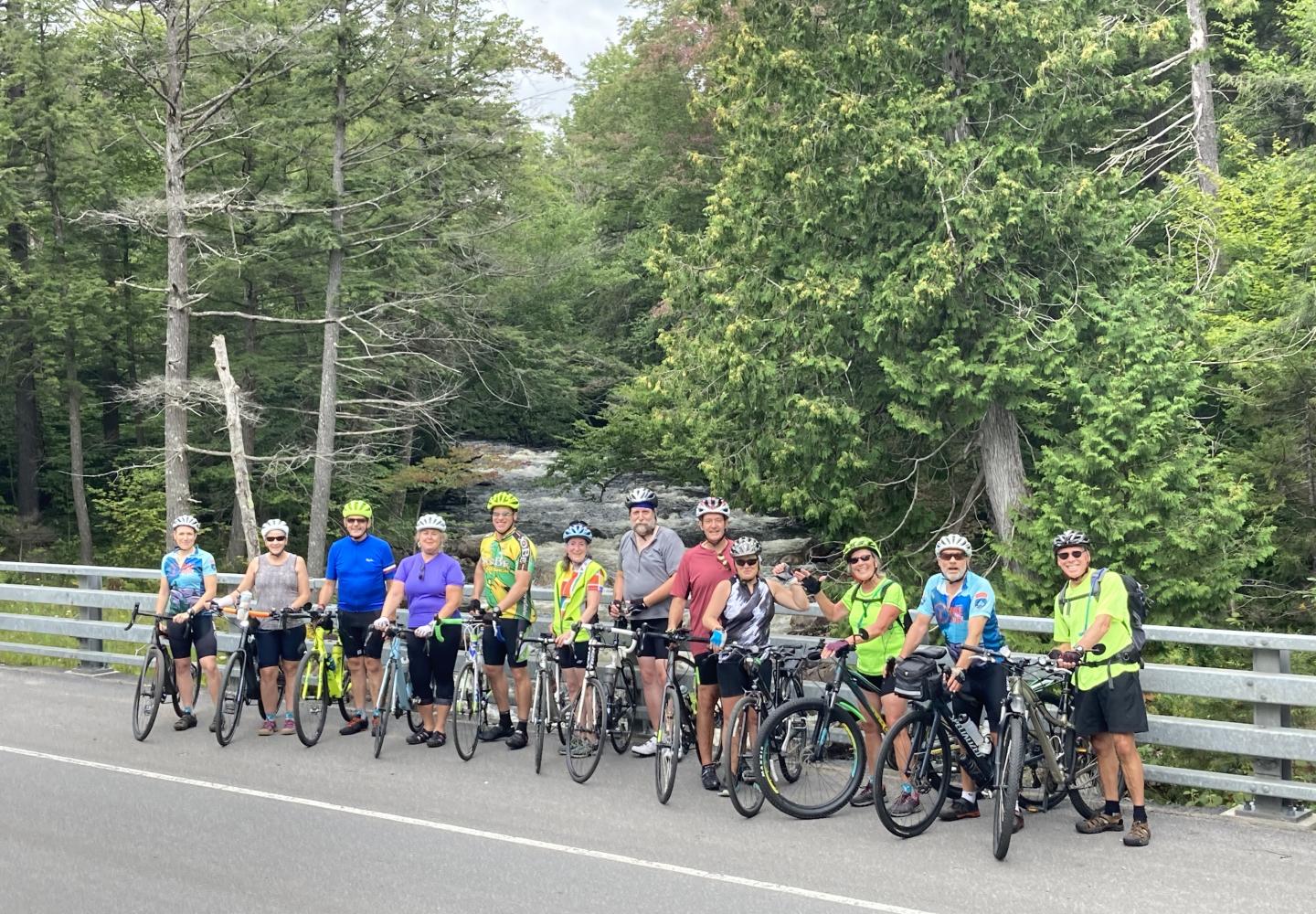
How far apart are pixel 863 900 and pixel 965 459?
1501 cm

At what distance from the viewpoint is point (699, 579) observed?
8828 millimetres

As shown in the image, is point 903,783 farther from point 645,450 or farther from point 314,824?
point 645,450

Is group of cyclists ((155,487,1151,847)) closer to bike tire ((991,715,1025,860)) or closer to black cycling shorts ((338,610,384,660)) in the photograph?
black cycling shorts ((338,610,384,660))

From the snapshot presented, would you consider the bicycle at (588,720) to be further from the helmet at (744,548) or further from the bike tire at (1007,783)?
the bike tire at (1007,783)

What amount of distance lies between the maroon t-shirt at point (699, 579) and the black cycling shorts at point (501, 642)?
65.3 inches

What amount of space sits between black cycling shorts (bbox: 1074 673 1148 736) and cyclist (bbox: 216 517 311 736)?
6324 mm

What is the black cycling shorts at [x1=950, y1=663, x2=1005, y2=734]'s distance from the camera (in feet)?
25.1

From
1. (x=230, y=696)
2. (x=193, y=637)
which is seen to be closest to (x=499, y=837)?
(x=230, y=696)

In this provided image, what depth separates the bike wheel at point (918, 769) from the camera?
7.34 metres

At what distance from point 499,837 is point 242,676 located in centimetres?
394

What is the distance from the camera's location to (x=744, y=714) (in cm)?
804

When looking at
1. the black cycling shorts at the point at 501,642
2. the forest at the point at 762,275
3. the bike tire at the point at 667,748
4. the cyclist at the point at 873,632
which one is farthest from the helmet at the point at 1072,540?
the forest at the point at 762,275

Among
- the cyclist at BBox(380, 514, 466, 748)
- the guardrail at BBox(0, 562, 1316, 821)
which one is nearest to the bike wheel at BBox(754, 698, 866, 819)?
the guardrail at BBox(0, 562, 1316, 821)

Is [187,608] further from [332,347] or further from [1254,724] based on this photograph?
[332,347]
